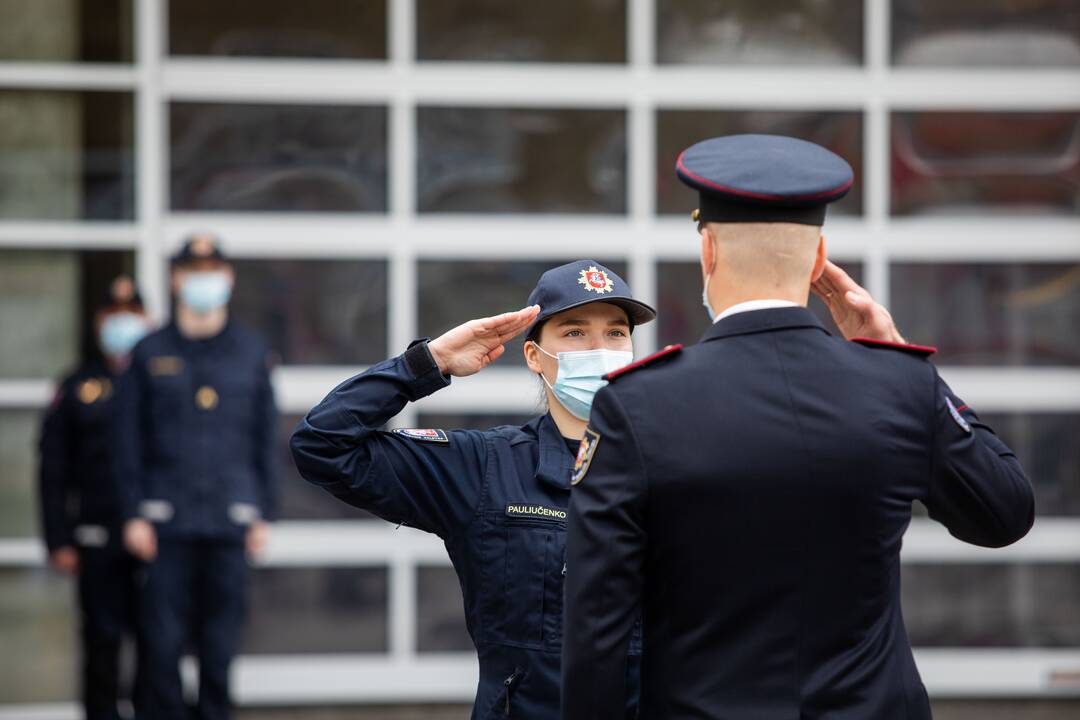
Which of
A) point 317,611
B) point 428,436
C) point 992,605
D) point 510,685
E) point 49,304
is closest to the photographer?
point 510,685

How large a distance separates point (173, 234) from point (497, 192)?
1545 mm

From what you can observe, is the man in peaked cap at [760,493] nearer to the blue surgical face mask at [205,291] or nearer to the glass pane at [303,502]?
the blue surgical face mask at [205,291]

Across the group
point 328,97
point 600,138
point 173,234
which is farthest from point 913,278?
point 173,234

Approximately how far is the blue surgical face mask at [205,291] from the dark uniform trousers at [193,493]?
15 cm

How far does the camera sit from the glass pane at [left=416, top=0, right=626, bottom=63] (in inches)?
271

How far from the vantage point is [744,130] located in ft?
23.0

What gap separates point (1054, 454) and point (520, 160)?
2.98 m

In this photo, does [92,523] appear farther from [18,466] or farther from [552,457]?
[552,457]

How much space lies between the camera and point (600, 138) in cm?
695

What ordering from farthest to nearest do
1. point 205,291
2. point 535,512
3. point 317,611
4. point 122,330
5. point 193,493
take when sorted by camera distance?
point 317,611 → point 122,330 → point 205,291 → point 193,493 → point 535,512

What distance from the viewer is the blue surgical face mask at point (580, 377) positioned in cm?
307

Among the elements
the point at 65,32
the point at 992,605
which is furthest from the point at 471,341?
the point at 992,605

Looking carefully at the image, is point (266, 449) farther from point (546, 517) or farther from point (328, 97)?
point (546, 517)

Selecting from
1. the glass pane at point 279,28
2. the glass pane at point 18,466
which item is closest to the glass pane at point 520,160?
the glass pane at point 279,28
